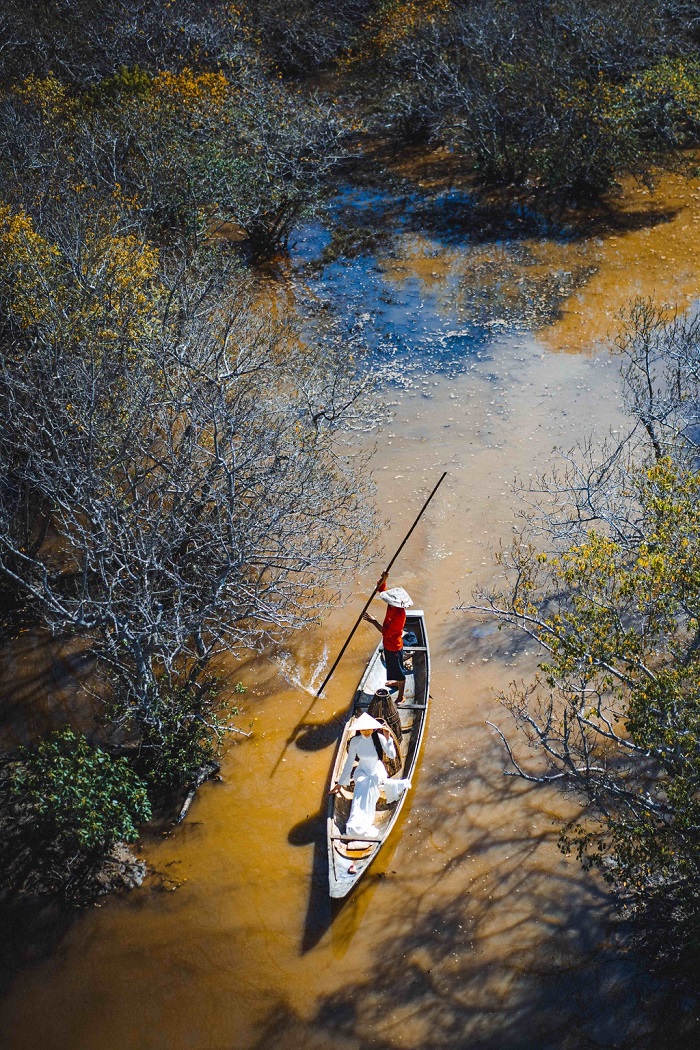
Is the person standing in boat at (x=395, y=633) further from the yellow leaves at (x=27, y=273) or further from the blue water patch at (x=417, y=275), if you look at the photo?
the blue water patch at (x=417, y=275)

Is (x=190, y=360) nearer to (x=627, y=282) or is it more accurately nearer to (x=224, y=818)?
(x=224, y=818)

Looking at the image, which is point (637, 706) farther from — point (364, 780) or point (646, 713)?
point (364, 780)

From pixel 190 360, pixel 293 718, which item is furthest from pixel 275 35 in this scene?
pixel 293 718

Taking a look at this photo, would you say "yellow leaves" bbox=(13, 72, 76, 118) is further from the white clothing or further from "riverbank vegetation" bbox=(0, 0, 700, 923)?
the white clothing

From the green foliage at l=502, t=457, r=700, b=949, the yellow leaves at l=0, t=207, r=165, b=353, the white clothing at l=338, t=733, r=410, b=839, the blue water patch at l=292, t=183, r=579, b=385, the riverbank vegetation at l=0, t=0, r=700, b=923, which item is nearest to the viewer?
the green foliage at l=502, t=457, r=700, b=949

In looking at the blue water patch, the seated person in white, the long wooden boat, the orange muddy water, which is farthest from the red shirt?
the blue water patch

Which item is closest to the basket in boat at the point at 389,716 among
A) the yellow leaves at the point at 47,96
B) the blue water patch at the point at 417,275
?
the blue water patch at the point at 417,275
